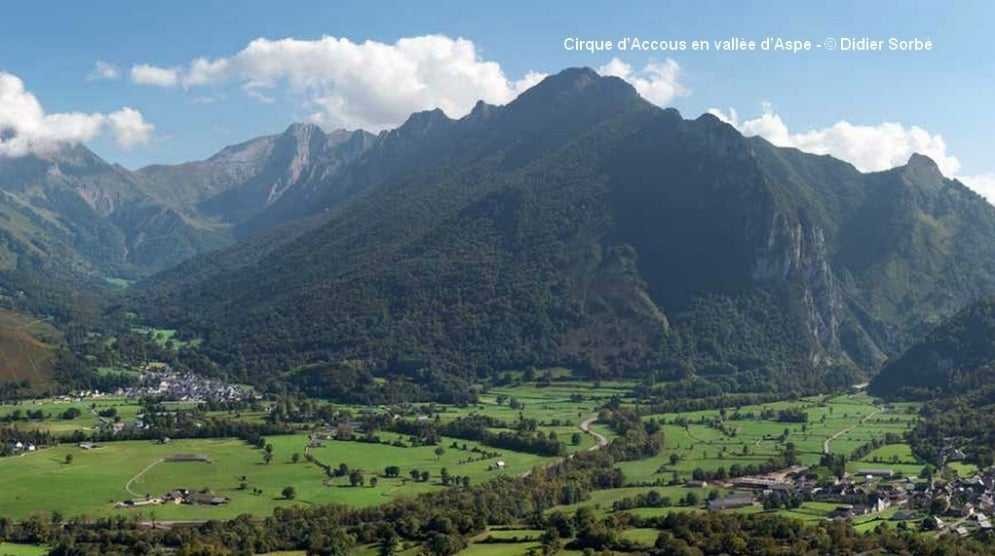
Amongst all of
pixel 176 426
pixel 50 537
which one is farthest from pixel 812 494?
pixel 176 426

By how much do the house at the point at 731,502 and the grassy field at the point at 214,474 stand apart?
26.4 metres

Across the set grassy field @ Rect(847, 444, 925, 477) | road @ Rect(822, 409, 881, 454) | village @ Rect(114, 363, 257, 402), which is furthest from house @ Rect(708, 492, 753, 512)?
→ village @ Rect(114, 363, 257, 402)

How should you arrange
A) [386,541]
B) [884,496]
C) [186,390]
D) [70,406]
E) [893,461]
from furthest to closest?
[186,390] → [70,406] → [893,461] → [884,496] → [386,541]

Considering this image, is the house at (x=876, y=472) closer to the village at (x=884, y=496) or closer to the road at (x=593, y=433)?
the village at (x=884, y=496)

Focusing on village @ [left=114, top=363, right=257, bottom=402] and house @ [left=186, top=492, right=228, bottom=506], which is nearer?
house @ [left=186, top=492, right=228, bottom=506]

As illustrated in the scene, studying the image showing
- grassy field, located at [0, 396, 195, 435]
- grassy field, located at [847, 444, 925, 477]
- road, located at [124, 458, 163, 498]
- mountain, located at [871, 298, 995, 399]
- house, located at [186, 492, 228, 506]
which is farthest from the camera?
mountain, located at [871, 298, 995, 399]

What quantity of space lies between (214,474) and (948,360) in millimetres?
120973

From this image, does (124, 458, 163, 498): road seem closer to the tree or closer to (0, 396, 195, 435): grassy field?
(0, 396, 195, 435): grassy field

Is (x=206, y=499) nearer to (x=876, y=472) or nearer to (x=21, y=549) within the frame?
(x=21, y=549)

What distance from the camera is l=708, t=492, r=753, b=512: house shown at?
316 ft

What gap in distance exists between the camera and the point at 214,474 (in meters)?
119

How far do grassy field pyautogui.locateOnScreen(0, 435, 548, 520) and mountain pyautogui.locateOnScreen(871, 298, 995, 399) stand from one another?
258ft

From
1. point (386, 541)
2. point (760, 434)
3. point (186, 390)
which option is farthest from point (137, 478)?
point (760, 434)

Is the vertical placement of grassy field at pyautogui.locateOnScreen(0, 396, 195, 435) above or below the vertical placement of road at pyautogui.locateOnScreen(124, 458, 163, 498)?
above
